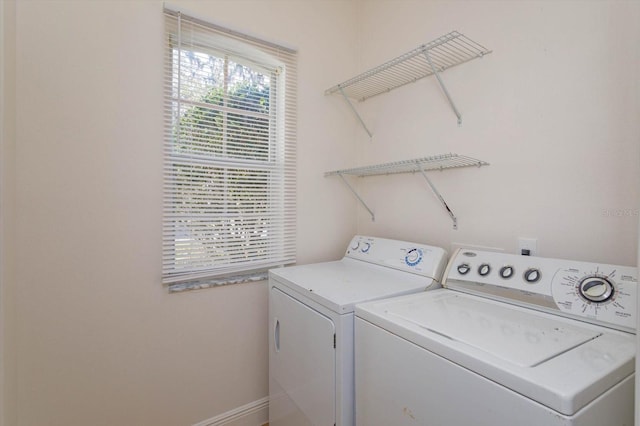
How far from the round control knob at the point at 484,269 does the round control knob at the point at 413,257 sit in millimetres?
290

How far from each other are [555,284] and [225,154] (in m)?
1.63

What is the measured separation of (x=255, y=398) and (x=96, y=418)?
0.80 metres

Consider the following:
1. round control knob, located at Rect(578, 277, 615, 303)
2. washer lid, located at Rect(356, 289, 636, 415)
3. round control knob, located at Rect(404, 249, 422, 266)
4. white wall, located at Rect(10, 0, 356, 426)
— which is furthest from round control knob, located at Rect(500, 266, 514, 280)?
white wall, located at Rect(10, 0, 356, 426)

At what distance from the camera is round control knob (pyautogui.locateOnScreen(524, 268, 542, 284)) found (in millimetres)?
1162

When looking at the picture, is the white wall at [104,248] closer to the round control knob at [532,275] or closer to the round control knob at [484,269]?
the round control knob at [484,269]

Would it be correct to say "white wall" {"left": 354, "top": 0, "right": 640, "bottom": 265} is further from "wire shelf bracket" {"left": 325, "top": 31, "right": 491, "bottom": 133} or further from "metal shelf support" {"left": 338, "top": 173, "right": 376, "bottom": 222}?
"metal shelf support" {"left": 338, "top": 173, "right": 376, "bottom": 222}

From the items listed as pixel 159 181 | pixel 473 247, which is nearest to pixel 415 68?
pixel 473 247

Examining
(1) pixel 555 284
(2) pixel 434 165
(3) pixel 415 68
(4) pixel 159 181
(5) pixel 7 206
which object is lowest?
(1) pixel 555 284

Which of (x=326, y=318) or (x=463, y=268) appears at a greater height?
(x=463, y=268)

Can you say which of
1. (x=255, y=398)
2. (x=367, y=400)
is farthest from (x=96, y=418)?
(x=367, y=400)

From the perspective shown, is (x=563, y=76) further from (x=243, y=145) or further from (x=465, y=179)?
(x=243, y=145)

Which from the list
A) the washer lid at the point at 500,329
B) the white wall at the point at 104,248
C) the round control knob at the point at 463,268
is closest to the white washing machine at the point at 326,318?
the round control knob at the point at 463,268

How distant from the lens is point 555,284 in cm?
111

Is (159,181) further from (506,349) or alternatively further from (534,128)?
(534,128)
